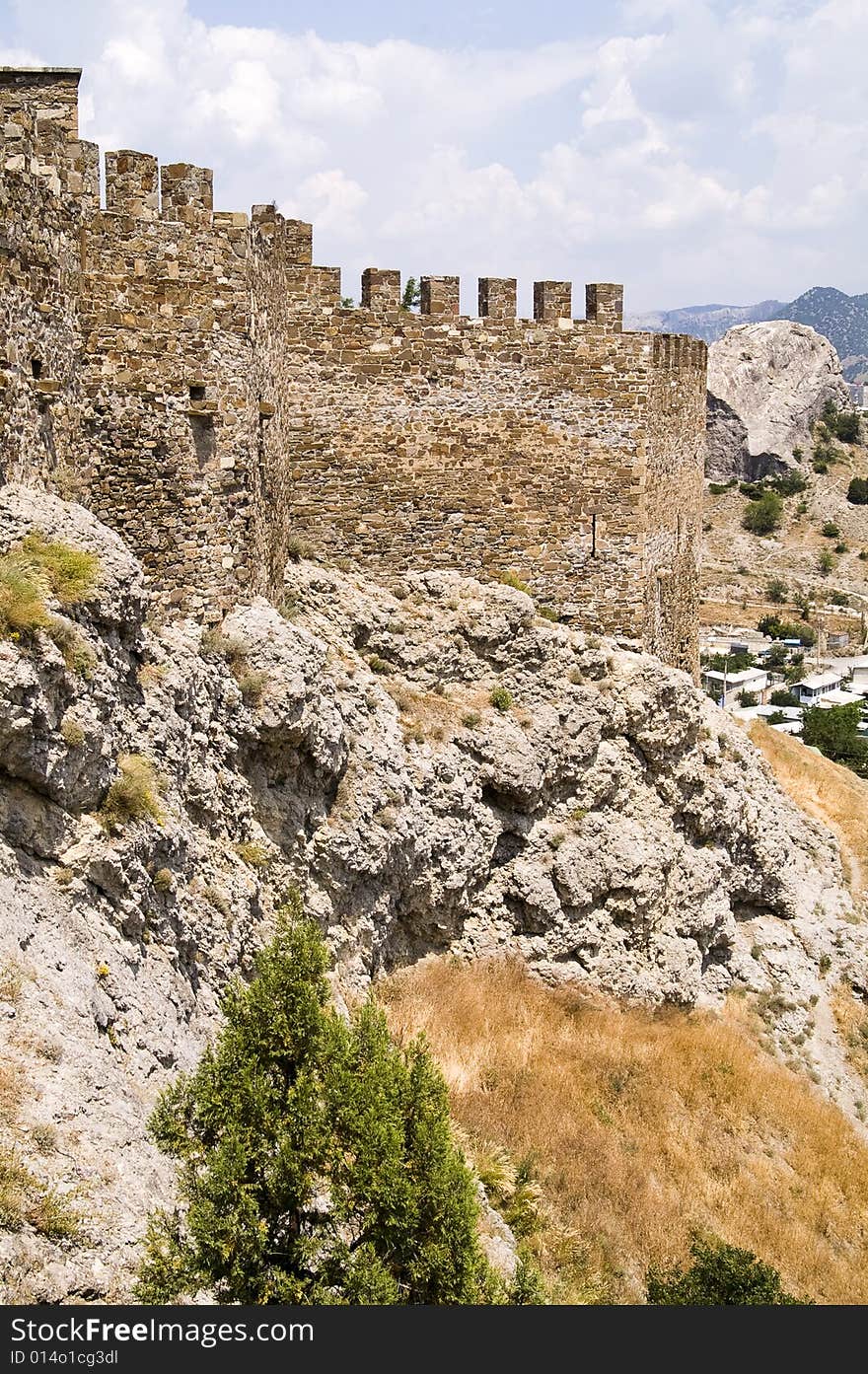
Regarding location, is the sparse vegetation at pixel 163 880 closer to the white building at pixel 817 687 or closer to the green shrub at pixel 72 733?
the green shrub at pixel 72 733

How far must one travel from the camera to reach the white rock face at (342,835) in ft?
23.1

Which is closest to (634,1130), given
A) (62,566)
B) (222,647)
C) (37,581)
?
(222,647)

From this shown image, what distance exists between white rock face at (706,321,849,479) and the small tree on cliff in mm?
92586

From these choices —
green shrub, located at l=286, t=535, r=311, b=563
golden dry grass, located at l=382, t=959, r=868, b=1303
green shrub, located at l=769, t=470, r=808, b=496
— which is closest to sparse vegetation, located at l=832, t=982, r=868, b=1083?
golden dry grass, located at l=382, t=959, r=868, b=1303

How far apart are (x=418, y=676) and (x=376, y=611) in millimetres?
995

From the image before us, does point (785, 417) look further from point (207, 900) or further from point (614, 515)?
point (207, 900)

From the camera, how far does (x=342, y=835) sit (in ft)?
39.3

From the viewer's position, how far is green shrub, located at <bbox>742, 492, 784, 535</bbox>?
8612 cm

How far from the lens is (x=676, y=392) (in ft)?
53.1

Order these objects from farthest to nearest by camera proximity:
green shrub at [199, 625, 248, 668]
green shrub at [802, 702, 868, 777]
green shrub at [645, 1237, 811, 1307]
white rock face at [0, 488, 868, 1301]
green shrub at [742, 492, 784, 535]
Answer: green shrub at [742, 492, 784, 535] → green shrub at [802, 702, 868, 777] → green shrub at [199, 625, 248, 668] → green shrub at [645, 1237, 811, 1307] → white rock face at [0, 488, 868, 1301]

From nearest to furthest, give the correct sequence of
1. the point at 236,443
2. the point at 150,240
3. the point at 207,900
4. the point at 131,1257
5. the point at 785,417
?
the point at 131,1257, the point at 207,900, the point at 150,240, the point at 236,443, the point at 785,417

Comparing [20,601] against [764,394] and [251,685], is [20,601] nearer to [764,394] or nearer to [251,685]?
[251,685]

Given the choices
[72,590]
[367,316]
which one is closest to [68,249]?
[72,590]

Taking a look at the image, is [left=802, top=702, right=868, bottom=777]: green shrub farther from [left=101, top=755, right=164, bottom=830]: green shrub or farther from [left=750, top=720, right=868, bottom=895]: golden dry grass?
[left=101, top=755, right=164, bottom=830]: green shrub
